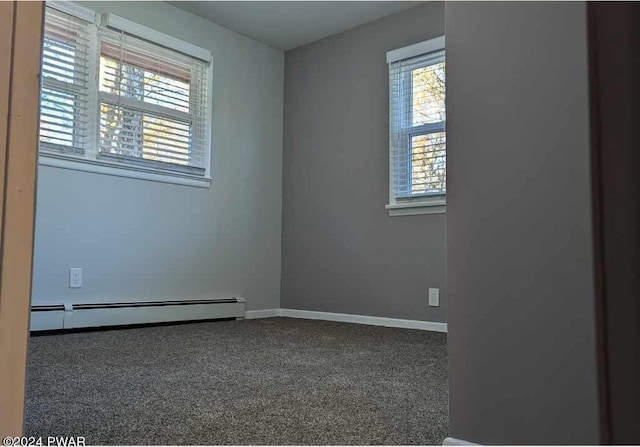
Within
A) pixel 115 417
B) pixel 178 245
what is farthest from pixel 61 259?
pixel 115 417

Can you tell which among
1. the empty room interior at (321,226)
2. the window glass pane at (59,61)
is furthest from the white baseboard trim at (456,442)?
the window glass pane at (59,61)

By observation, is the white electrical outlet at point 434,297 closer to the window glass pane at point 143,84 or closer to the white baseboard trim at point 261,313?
the white baseboard trim at point 261,313

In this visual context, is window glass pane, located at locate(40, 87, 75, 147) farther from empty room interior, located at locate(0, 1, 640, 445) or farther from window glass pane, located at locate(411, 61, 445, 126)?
window glass pane, located at locate(411, 61, 445, 126)

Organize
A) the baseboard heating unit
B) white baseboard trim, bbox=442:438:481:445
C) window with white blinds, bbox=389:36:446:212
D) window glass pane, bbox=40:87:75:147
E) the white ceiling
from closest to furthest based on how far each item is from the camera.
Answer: white baseboard trim, bbox=442:438:481:445, the baseboard heating unit, window glass pane, bbox=40:87:75:147, window with white blinds, bbox=389:36:446:212, the white ceiling

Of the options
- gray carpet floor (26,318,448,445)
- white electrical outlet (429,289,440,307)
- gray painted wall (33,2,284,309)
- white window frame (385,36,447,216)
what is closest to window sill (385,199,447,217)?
white window frame (385,36,447,216)

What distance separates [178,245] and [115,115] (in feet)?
3.28

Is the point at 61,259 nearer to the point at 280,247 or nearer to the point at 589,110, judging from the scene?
the point at 280,247

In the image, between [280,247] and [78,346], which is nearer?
[78,346]

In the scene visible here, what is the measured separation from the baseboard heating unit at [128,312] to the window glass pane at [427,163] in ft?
5.39

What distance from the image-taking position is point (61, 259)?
10.5 ft

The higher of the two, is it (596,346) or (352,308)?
(596,346)

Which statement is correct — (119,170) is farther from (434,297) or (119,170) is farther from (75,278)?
(434,297)

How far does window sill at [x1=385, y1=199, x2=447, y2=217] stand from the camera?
3533 mm

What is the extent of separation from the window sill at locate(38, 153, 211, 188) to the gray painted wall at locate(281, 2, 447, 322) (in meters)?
0.88
